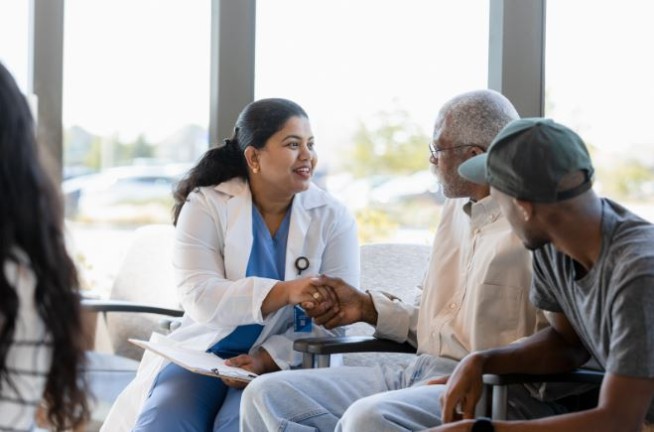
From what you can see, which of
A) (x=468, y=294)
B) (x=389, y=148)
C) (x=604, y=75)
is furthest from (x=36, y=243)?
(x=389, y=148)

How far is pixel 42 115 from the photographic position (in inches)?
151

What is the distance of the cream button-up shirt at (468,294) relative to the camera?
2.47m

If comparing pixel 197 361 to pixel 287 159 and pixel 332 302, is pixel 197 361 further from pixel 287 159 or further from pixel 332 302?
pixel 287 159

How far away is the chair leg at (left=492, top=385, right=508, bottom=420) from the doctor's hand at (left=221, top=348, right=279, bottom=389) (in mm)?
822

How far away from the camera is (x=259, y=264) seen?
9.96 ft

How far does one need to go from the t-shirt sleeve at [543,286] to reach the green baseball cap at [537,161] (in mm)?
252

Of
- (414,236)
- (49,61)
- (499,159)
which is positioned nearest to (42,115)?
(49,61)

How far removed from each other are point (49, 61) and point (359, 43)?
169 cm

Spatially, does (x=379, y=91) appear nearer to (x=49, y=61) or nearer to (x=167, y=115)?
(x=167, y=115)

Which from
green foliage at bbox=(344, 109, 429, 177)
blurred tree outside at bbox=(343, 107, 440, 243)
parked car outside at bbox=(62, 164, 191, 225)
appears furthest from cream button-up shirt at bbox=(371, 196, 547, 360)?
parked car outside at bbox=(62, 164, 191, 225)

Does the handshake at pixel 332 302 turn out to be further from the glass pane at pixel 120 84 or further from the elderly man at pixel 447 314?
the glass pane at pixel 120 84

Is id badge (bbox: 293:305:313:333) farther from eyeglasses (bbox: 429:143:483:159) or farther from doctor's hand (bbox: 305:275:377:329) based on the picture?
eyeglasses (bbox: 429:143:483:159)

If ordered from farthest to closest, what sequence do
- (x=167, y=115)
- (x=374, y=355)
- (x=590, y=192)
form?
1. (x=167, y=115)
2. (x=374, y=355)
3. (x=590, y=192)

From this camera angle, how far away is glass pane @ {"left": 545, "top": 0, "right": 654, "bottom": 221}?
3496mm
